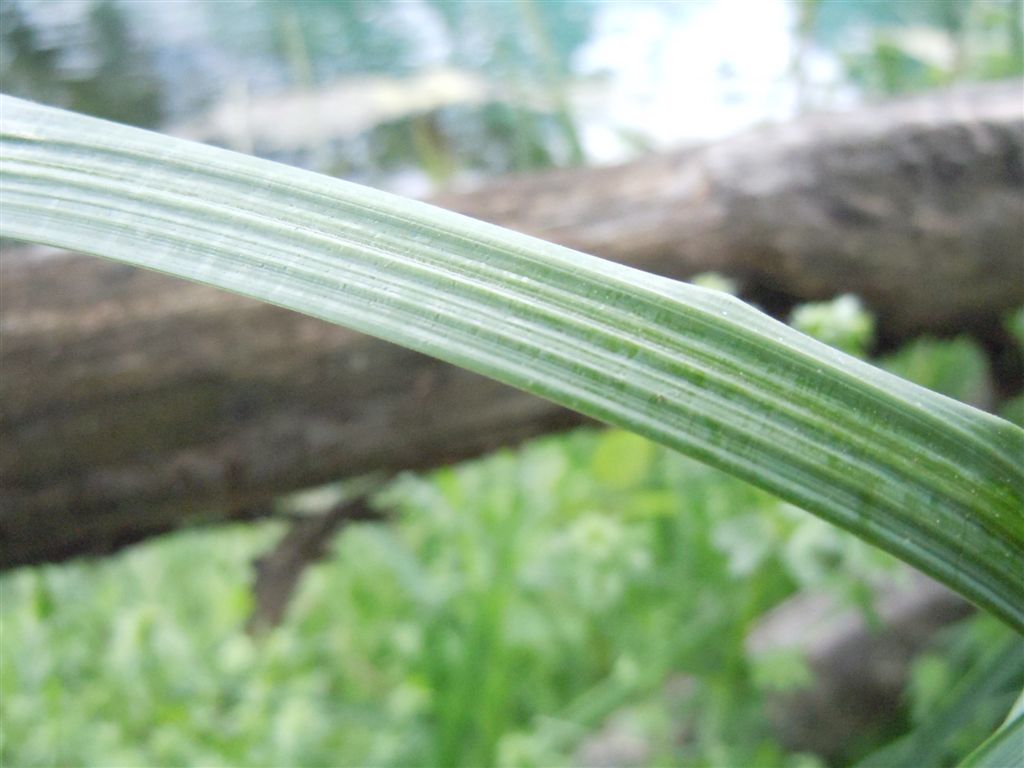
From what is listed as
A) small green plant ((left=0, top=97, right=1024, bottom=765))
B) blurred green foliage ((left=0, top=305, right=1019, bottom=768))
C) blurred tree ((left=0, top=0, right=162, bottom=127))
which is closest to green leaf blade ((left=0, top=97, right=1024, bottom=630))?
small green plant ((left=0, top=97, right=1024, bottom=765))

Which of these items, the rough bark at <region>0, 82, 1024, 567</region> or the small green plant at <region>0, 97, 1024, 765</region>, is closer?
the small green plant at <region>0, 97, 1024, 765</region>

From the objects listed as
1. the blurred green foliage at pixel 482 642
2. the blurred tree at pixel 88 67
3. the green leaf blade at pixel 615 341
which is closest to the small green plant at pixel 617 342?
the green leaf blade at pixel 615 341

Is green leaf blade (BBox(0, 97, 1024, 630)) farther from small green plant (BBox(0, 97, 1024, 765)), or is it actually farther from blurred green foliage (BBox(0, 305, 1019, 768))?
blurred green foliage (BBox(0, 305, 1019, 768))

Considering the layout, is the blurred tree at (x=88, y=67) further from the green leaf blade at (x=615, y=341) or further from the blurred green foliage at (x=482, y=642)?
the green leaf blade at (x=615, y=341)

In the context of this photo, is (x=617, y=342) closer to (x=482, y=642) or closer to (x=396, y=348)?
(x=396, y=348)

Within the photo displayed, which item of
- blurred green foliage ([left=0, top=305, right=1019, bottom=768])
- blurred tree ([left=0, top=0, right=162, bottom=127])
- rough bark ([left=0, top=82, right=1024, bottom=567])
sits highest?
blurred tree ([left=0, top=0, right=162, bottom=127])

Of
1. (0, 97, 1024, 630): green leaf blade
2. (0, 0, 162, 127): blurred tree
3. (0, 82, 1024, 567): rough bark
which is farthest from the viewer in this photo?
(0, 0, 162, 127): blurred tree

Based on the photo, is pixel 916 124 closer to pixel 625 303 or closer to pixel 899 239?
pixel 899 239

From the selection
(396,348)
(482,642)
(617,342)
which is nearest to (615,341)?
(617,342)
